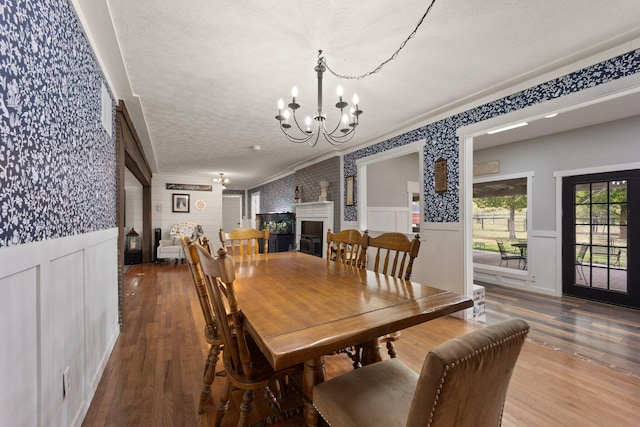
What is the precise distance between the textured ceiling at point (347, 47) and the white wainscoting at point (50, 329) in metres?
1.51

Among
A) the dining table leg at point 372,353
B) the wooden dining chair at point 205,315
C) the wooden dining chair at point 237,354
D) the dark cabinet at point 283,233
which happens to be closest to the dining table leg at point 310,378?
the wooden dining chair at point 237,354

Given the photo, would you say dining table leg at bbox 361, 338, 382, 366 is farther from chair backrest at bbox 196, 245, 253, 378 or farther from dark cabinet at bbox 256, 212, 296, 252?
dark cabinet at bbox 256, 212, 296, 252

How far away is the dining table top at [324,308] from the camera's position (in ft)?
3.06

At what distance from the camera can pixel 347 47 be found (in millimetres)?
2143

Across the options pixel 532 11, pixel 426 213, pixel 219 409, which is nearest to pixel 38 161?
pixel 219 409

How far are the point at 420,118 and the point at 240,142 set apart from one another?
294cm

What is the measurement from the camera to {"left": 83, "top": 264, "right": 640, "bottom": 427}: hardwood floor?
167 centimetres

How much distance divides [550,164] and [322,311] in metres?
4.99

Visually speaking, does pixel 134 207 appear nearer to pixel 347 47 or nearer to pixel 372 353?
pixel 347 47

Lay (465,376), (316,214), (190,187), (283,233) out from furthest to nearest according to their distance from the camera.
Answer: (190,187) < (283,233) < (316,214) < (465,376)

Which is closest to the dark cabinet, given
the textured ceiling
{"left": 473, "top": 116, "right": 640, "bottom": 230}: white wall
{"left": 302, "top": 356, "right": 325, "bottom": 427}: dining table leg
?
the textured ceiling

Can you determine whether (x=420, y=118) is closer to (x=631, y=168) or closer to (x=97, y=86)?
(x=631, y=168)

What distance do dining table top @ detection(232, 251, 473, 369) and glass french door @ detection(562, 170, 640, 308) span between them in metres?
4.11

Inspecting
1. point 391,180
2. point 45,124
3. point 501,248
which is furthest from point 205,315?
Answer: point 501,248
